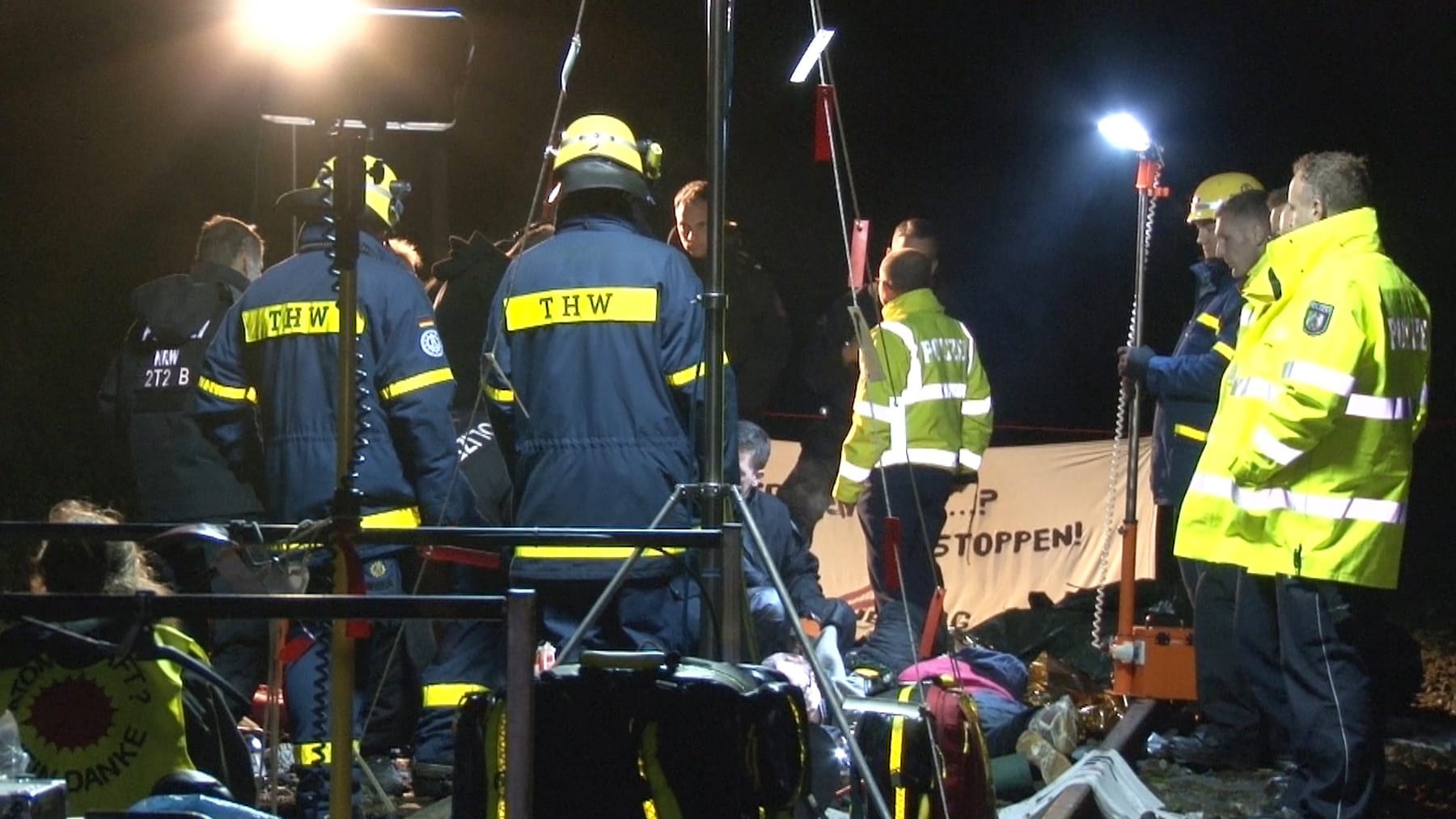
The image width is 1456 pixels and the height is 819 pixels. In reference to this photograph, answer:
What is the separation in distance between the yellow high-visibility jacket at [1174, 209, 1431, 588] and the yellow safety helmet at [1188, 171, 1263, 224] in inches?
86.2

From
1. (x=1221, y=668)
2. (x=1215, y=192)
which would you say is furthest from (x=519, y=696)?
(x=1215, y=192)

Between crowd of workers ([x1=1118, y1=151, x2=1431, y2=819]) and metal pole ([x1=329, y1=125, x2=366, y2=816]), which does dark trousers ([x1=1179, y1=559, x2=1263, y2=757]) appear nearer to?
crowd of workers ([x1=1118, y1=151, x2=1431, y2=819])

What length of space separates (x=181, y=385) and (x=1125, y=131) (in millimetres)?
4559

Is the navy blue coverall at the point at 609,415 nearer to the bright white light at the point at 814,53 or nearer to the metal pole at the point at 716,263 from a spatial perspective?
the metal pole at the point at 716,263

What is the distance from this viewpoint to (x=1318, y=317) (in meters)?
5.82

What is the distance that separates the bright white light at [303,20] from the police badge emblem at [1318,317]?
11.4 ft

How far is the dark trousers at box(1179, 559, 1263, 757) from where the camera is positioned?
7.25m

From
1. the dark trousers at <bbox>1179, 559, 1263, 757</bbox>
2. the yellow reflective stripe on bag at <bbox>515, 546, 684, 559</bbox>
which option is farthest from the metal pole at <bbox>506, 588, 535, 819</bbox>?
the dark trousers at <bbox>1179, 559, 1263, 757</bbox>

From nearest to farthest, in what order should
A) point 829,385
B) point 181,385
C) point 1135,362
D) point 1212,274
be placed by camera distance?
1. point 181,385
2. point 1135,362
3. point 1212,274
4. point 829,385

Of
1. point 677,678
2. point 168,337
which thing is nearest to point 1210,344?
point 168,337

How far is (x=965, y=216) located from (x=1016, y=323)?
4.14ft

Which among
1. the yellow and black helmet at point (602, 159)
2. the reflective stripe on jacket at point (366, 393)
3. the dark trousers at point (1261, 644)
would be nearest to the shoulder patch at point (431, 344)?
the reflective stripe on jacket at point (366, 393)

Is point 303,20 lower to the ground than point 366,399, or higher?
higher

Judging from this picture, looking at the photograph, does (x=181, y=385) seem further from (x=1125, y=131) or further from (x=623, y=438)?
(x=1125, y=131)
